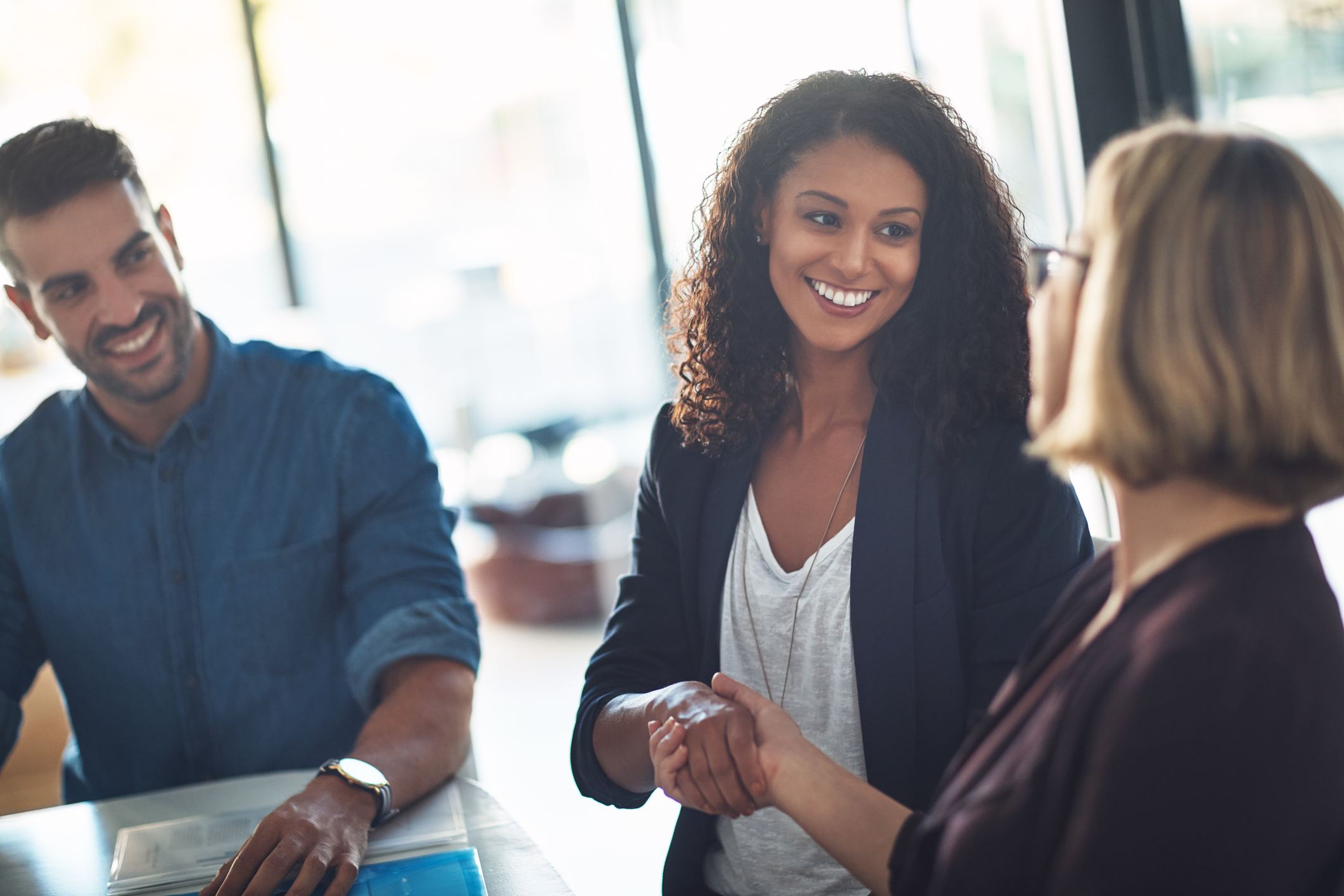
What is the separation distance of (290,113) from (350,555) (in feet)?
14.1

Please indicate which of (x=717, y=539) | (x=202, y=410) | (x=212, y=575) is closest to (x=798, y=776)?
(x=717, y=539)

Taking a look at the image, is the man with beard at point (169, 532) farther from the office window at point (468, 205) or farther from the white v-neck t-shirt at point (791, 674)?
the office window at point (468, 205)

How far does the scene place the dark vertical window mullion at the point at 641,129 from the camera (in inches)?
202

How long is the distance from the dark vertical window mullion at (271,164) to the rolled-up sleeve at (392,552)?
398cm

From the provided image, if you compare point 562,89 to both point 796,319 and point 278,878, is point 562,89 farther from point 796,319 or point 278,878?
point 278,878

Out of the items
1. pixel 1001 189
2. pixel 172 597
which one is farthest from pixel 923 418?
pixel 172 597

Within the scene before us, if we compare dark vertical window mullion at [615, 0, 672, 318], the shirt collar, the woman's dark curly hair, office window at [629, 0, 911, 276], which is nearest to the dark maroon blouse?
the woman's dark curly hair

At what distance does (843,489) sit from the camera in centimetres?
147

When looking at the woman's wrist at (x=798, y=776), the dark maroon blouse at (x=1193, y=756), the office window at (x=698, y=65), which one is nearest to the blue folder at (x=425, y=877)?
the woman's wrist at (x=798, y=776)

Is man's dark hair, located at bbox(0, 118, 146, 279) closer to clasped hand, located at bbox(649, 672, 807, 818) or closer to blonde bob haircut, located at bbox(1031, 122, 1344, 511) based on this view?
clasped hand, located at bbox(649, 672, 807, 818)

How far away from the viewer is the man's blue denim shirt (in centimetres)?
172

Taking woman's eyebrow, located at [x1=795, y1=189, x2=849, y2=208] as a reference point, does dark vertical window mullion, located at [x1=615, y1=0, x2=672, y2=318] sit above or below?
above

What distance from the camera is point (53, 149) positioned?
169cm

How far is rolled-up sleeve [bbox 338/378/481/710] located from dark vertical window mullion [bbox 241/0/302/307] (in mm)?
3981
